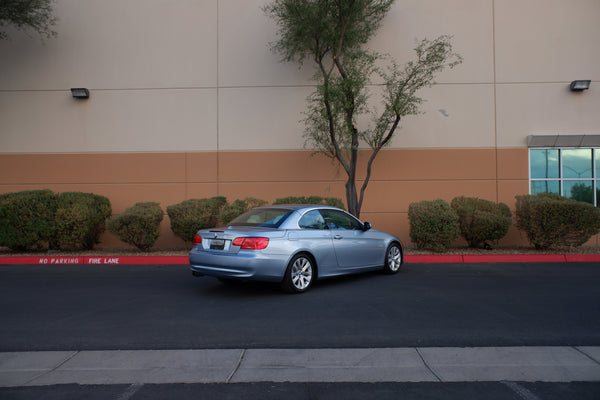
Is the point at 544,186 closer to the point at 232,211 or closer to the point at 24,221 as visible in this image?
the point at 232,211

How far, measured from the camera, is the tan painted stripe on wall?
1330cm

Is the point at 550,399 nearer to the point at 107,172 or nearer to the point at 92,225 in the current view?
the point at 92,225

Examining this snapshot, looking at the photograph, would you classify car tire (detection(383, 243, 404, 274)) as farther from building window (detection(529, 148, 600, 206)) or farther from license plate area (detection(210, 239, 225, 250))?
building window (detection(529, 148, 600, 206))

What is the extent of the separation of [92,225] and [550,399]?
1185cm

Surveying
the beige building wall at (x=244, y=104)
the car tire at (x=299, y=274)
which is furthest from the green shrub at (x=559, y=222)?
the car tire at (x=299, y=274)

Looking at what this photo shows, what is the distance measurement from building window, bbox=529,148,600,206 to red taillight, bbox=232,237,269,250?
10.6 m

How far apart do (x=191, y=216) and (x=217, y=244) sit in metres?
5.24

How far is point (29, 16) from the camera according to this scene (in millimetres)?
13031

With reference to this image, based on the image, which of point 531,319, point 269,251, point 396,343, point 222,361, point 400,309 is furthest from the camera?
point 269,251

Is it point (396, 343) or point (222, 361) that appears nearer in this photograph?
point (222, 361)

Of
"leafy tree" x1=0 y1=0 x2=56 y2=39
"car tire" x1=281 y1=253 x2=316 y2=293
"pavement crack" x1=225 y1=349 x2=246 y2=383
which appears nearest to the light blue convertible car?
"car tire" x1=281 y1=253 x2=316 y2=293

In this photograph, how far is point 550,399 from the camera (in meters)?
3.20

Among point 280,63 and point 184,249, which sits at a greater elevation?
point 280,63

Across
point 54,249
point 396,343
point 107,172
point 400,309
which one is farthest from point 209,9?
point 396,343
